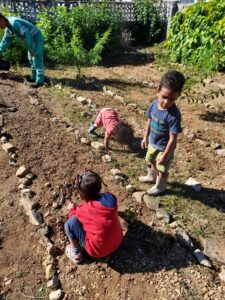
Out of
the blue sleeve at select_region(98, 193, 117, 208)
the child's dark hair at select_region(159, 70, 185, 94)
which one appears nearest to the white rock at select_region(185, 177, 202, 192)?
the child's dark hair at select_region(159, 70, 185, 94)

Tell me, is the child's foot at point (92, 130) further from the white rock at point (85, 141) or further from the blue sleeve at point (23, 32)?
the blue sleeve at point (23, 32)

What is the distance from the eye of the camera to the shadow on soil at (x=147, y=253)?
3039mm

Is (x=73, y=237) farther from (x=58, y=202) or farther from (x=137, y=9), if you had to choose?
(x=137, y=9)

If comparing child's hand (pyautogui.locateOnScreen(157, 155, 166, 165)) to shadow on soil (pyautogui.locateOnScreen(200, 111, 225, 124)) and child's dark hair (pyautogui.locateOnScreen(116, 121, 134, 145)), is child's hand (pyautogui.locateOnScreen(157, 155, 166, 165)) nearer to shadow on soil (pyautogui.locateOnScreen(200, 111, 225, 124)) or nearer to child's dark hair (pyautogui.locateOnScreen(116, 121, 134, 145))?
child's dark hair (pyautogui.locateOnScreen(116, 121, 134, 145))

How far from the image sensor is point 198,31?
7.51m

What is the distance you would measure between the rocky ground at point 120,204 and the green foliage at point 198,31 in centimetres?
144

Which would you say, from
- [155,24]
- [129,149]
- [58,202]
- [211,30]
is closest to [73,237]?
[58,202]

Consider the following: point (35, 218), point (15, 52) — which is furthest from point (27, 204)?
point (15, 52)

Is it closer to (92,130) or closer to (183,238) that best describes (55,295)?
(183,238)

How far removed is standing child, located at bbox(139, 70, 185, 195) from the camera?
3158 mm

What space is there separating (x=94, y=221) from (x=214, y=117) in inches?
145

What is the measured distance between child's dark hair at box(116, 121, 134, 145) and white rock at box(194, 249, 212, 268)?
202 cm

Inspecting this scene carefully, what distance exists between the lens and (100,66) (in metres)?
8.51

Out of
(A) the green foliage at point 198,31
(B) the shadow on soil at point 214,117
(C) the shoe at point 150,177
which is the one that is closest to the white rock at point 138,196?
(C) the shoe at point 150,177
